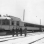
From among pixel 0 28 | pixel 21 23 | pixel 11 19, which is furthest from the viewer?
pixel 21 23

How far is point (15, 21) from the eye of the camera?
26016 millimetres

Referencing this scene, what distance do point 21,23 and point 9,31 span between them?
5.81m

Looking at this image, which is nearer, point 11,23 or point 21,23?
point 11,23

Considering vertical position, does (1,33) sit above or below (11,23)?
below

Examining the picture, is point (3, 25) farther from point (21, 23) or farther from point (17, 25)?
point (21, 23)

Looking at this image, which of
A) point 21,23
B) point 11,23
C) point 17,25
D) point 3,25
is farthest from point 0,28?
point 21,23

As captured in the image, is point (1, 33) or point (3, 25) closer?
point (1, 33)

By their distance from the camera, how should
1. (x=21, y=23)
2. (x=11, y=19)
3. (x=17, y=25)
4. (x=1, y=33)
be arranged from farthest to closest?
1. (x=21, y=23)
2. (x=17, y=25)
3. (x=11, y=19)
4. (x=1, y=33)

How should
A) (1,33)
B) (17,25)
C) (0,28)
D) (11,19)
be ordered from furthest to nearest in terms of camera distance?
1. (17,25)
2. (11,19)
3. (0,28)
4. (1,33)

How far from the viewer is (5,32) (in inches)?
857

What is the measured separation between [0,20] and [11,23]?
2.42 meters

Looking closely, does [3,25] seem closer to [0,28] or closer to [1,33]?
[0,28]

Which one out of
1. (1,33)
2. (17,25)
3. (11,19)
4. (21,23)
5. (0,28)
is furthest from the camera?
(21,23)

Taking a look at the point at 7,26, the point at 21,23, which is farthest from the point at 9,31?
the point at 21,23
